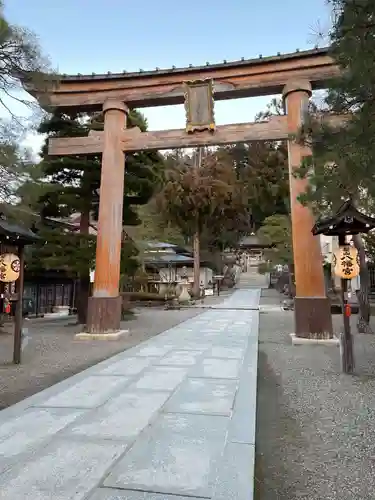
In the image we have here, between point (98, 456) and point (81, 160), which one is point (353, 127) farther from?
point (81, 160)

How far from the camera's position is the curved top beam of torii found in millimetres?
9742

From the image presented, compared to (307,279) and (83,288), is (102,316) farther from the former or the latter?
(307,279)

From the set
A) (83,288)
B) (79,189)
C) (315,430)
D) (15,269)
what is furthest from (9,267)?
(315,430)

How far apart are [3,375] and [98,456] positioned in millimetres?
3734

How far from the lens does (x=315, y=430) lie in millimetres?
3744

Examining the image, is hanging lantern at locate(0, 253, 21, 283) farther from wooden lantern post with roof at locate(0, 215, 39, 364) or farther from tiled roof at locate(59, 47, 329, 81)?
tiled roof at locate(59, 47, 329, 81)

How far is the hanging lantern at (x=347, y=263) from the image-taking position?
6.53m

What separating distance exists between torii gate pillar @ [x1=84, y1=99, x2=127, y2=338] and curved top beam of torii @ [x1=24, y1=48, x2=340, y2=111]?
1.95ft

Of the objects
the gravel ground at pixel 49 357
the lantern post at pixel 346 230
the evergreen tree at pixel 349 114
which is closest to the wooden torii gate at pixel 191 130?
the gravel ground at pixel 49 357

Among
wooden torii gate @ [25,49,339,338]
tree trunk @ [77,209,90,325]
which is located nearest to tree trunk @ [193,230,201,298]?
tree trunk @ [77,209,90,325]

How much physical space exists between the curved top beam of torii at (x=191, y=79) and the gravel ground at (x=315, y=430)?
23.2 ft

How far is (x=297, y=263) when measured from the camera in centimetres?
909

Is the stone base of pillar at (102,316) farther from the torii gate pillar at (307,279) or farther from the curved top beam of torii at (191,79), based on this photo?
the curved top beam of torii at (191,79)

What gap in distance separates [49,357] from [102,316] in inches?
90.7
